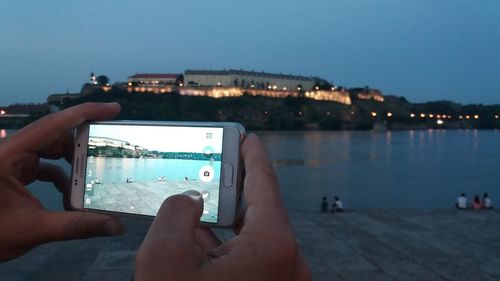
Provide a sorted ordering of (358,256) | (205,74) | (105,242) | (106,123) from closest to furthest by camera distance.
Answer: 1. (106,123)
2. (358,256)
3. (105,242)
4. (205,74)

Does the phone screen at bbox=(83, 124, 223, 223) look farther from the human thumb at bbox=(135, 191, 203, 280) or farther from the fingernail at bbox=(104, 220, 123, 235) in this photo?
the human thumb at bbox=(135, 191, 203, 280)

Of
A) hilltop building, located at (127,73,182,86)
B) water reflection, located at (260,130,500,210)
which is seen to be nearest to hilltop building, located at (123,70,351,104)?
hilltop building, located at (127,73,182,86)

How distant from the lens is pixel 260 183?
91 centimetres

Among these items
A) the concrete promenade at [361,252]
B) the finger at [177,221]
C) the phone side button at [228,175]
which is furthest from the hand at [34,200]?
the concrete promenade at [361,252]

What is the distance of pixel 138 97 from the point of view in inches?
2491

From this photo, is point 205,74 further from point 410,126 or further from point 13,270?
point 13,270

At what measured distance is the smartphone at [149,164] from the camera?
1335mm

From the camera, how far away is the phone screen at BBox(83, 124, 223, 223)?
4.58ft

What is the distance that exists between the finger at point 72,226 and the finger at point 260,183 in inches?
17.4

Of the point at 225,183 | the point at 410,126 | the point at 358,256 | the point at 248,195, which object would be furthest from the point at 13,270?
the point at 410,126

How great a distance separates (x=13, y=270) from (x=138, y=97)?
59046 millimetres

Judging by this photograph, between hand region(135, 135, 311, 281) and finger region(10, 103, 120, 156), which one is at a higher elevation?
finger region(10, 103, 120, 156)

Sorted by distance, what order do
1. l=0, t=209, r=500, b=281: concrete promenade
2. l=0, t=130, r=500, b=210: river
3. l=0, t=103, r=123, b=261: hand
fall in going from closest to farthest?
l=0, t=103, r=123, b=261: hand
l=0, t=209, r=500, b=281: concrete promenade
l=0, t=130, r=500, b=210: river

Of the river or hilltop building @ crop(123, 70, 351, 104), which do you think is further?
hilltop building @ crop(123, 70, 351, 104)
